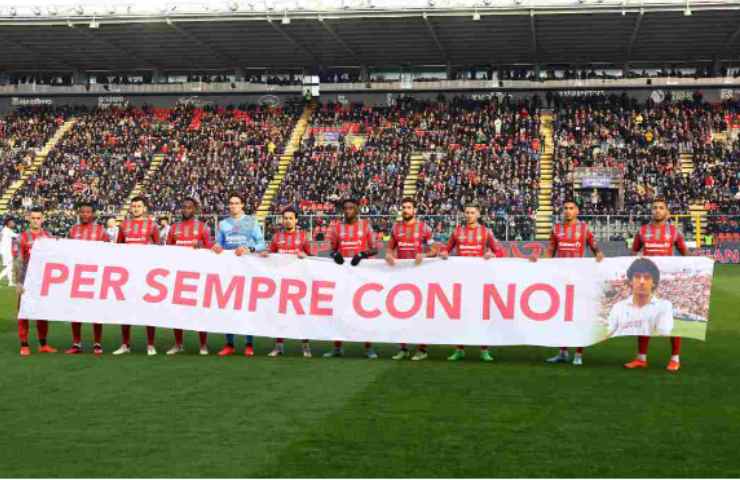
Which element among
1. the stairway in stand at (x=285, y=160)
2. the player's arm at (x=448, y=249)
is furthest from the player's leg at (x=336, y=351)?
the stairway in stand at (x=285, y=160)

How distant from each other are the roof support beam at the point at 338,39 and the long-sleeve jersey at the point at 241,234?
2647 cm

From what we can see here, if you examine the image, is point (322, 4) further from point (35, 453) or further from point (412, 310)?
point (35, 453)

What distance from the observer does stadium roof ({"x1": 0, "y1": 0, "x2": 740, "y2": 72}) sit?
3684 centimetres

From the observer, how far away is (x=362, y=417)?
7801 mm

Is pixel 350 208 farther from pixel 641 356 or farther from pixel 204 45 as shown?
pixel 204 45

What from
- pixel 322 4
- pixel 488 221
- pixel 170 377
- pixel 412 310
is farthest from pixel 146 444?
pixel 322 4

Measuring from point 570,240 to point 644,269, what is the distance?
3.64ft

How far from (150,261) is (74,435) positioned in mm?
5461

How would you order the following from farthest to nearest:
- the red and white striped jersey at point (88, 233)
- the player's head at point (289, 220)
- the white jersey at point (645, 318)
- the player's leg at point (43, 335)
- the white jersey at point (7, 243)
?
the white jersey at point (7, 243)
the red and white striped jersey at point (88, 233)
the player's leg at point (43, 335)
the player's head at point (289, 220)
the white jersey at point (645, 318)

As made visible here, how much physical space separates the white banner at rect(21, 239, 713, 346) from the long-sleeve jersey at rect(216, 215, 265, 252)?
1.44 ft

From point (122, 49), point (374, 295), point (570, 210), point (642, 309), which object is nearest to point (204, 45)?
point (122, 49)

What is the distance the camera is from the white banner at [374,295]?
441 inches

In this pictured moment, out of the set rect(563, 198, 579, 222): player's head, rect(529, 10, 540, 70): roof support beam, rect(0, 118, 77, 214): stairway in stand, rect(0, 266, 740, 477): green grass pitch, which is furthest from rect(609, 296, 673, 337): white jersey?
rect(0, 118, 77, 214): stairway in stand

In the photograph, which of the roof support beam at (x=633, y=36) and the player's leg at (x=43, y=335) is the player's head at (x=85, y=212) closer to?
the player's leg at (x=43, y=335)
